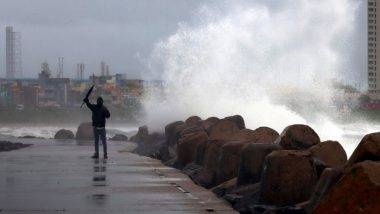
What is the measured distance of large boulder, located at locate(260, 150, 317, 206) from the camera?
9.38m

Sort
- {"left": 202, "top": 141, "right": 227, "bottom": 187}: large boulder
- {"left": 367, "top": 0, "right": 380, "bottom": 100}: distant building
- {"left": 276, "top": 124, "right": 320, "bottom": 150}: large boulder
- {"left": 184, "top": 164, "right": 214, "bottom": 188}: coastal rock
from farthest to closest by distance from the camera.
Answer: {"left": 367, "top": 0, "right": 380, "bottom": 100}: distant building → {"left": 202, "top": 141, "right": 227, "bottom": 187}: large boulder → {"left": 184, "top": 164, "right": 214, "bottom": 188}: coastal rock → {"left": 276, "top": 124, "right": 320, "bottom": 150}: large boulder

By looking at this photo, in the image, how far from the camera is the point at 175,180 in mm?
12156

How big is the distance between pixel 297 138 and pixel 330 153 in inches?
34.5

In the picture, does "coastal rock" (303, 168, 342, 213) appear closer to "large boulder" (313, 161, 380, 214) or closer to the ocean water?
"large boulder" (313, 161, 380, 214)

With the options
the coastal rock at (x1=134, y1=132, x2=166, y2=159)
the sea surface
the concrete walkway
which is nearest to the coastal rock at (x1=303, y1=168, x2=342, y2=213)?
the concrete walkway

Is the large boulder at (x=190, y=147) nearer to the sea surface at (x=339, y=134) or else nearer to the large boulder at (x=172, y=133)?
the large boulder at (x=172, y=133)

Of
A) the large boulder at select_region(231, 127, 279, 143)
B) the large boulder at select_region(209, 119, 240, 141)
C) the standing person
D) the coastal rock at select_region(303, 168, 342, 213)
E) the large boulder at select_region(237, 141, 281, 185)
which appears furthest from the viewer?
the large boulder at select_region(209, 119, 240, 141)

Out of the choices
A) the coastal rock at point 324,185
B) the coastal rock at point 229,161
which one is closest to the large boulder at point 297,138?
the coastal rock at point 229,161

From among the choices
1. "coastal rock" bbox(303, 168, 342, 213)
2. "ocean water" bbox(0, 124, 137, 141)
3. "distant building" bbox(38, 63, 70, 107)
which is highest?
"distant building" bbox(38, 63, 70, 107)

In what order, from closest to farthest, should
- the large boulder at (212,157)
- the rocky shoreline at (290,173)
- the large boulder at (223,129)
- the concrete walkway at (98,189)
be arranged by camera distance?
the rocky shoreline at (290,173)
the concrete walkway at (98,189)
the large boulder at (212,157)
the large boulder at (223,129)

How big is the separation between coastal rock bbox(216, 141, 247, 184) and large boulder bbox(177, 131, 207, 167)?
3082 mm

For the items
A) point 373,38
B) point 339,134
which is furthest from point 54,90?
point 339,134

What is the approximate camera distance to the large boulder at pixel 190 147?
639 inches

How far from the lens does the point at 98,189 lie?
10594mm
